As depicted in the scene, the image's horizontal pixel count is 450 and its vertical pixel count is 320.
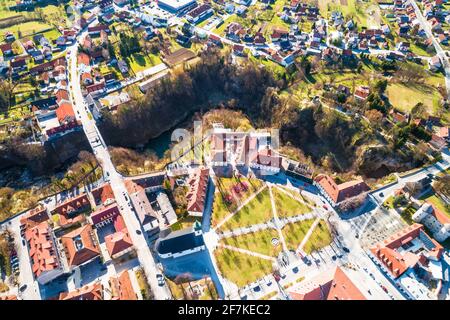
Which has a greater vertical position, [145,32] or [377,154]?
[145,32]

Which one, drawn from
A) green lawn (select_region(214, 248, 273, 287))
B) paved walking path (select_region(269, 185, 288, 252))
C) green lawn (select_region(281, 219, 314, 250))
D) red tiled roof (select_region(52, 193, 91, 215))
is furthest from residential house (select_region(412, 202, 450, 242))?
red tiled roof (select_region(52, 193, 91, 215))

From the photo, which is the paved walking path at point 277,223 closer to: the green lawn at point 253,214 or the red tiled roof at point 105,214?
the green lawn at point 253,214

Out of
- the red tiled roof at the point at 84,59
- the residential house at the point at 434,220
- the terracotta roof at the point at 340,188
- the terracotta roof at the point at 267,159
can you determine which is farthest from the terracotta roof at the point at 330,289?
the red tiled roof at the point at 84,59

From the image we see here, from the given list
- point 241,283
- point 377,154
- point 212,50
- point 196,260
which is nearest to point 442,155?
point 377,154

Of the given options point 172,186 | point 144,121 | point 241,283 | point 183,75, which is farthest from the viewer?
point 183,75

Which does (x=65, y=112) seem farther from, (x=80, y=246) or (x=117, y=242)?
(x=117, y=242)

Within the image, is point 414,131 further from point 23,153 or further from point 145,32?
point 23,153
